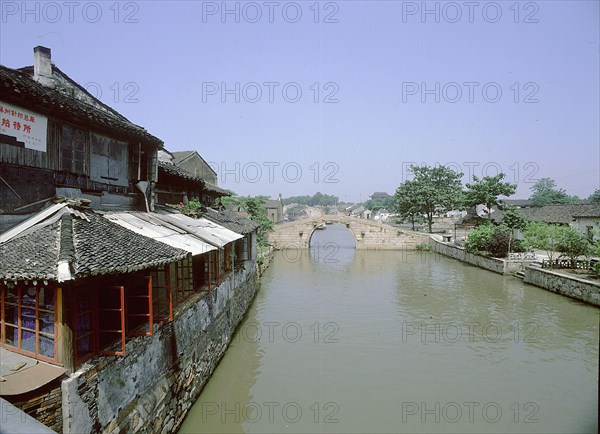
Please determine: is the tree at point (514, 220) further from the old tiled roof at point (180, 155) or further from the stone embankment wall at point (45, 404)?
the stone embankment wall at point (45, 404)

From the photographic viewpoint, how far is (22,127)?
21.6 ft

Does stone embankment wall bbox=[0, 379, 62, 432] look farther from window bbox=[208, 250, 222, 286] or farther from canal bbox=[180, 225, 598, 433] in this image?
window bbox=[208, 250, 222, 286]

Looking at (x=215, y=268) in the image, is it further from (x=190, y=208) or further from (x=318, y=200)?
(x=318, y=200)

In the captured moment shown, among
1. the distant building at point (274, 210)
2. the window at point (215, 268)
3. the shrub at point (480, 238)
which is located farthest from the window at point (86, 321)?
the distant building at point (274, 210)

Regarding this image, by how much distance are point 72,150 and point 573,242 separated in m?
21.0

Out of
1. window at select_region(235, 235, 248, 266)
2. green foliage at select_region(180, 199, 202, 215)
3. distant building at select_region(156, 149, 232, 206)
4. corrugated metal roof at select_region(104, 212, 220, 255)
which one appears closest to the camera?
corrugated metal roof at select_region(104, 212, 220, 255)

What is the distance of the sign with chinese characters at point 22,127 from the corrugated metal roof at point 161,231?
1.97 m

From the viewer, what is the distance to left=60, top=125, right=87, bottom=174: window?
7.70m

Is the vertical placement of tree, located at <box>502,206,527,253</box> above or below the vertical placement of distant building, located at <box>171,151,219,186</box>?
below

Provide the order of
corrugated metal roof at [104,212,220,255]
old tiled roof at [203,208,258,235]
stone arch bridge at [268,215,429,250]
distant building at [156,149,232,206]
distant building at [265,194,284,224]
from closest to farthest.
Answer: corrugated metal roof at [104,212,220,255]
distant building at [156,149,232,206]
old tiled roof at [203,208,258,235]
stone arch bridge at [268,215,429,250]
distant building at [265,194,284,224]

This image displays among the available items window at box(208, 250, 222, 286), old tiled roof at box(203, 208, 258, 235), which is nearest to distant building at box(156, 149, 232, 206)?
old tiled roof at box(203, 208, 258, 235)

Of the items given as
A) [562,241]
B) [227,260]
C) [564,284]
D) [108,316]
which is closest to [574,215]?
[562,241]

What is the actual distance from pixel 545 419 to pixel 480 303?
9.71 metres

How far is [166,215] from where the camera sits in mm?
11281
